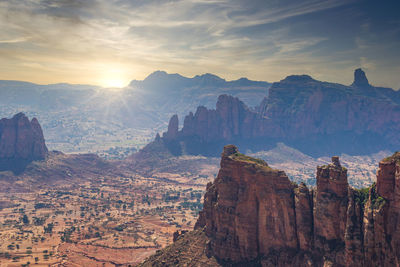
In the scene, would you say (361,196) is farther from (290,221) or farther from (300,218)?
(290,221)

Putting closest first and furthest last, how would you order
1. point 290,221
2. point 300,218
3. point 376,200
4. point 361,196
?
point 376,200 < point 361,196 < point 300,218 < point 290,221

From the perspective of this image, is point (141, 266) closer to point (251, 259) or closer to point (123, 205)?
point (251, 259)

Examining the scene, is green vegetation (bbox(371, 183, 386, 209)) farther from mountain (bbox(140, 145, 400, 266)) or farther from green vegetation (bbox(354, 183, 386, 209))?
mountain (bbox(140, 145, 400, 266))

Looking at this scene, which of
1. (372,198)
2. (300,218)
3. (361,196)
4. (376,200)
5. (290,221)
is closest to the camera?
(376,200)

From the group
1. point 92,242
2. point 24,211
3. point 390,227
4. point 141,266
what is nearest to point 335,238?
point 390,227

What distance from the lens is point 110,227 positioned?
156 metres

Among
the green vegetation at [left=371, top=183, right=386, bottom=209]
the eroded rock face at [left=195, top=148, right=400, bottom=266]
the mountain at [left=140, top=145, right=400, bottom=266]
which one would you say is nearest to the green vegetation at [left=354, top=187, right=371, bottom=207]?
the eroded rock face at [left=195, top=148, right=400, bottom=266]

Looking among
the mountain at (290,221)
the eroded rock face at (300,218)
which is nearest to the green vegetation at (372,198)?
the eroded rock face at (300,218)

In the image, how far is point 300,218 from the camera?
59.3 m

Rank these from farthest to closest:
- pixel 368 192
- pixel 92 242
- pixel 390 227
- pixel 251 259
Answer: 1. pixel 92 242
2. pixel 251 259
3. pixel 368 192
4. pixel 390 227

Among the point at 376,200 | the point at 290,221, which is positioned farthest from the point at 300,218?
the point at 376,200

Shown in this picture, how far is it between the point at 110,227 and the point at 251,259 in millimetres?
104484

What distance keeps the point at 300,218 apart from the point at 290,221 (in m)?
2.30

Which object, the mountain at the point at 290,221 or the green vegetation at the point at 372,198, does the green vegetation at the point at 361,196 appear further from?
the mountain at the point at 290,221
